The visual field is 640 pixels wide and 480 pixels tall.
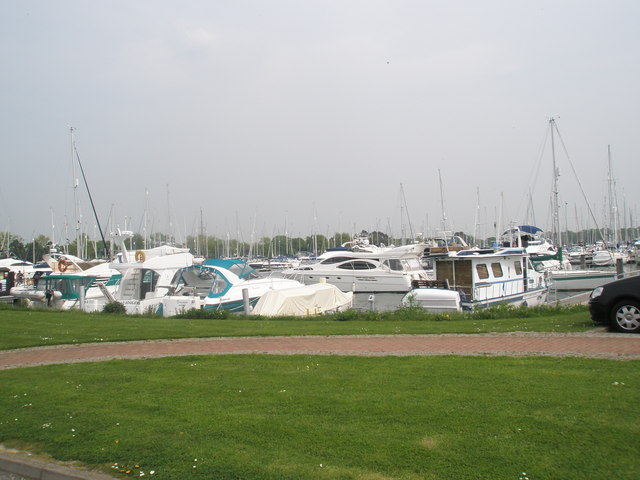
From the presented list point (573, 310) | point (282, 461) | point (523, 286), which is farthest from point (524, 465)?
point (523, 286)

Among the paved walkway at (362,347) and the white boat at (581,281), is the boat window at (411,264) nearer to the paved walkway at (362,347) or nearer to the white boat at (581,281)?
the white boat at (581,281)

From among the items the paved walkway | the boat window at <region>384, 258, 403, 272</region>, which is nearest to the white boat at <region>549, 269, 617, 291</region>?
the boat window at <region>384, 258, 403, 272</region>

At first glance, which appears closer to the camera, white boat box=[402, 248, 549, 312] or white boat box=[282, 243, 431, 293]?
white boat box=[402, 248, 549, 312]

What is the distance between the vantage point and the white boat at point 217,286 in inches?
834

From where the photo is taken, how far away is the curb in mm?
5367

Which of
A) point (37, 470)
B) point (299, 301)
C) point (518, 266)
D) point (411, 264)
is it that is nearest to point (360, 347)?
point (37, 470)

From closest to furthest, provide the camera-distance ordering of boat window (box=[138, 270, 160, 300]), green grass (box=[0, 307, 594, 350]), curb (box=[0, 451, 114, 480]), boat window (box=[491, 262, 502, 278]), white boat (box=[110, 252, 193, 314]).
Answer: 1. curb (box=[0, 451, 114, 480])
2. green grass (box=[0, 307, 594, 350])
3. boat window (box=[491, 262, 502, 278])
4. white boat (box=[110, 252, 193, 314])
5. boat window (box=[138, 270, 160, 300])

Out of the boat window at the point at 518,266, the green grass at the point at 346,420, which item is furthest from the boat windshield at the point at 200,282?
the boat window at the point at 518,266

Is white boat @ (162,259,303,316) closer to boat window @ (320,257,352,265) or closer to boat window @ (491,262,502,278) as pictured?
boat window @ (320,257,352,265)

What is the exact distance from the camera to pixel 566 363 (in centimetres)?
875

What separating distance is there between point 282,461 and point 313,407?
1594 mm

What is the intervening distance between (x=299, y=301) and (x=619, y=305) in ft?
40.1

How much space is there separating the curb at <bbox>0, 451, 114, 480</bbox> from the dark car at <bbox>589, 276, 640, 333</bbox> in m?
10.8

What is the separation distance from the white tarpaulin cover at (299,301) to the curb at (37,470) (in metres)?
14.9
